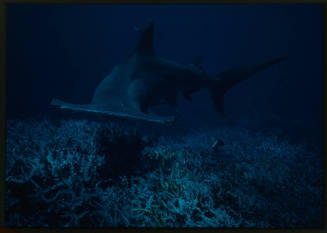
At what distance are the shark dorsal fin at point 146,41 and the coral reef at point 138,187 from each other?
5.19 ft

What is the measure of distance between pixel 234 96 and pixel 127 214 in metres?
14.4

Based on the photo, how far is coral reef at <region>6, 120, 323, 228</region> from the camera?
7.05 ft

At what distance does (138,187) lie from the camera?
7.60 ft

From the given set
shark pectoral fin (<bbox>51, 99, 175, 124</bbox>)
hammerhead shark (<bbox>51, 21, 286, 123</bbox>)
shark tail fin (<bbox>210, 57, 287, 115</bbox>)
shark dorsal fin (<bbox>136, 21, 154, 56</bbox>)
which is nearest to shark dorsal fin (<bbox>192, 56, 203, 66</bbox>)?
Result: hammerhead shark (<bbox>51, 21, 286, 123</bbox>)

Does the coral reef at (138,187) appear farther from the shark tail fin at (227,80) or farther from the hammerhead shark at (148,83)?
the shark tail fin at (227,80)

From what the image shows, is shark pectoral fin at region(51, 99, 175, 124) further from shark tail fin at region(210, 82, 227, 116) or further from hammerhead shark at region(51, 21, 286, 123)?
shark tail fin at region(210, 82, 227, 116)

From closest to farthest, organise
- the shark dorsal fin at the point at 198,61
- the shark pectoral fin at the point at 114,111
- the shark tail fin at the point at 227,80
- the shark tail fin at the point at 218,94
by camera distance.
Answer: the shark pectoral fin at the point at 114,111
the shark tail fin at the point at 227,80
the shark tail fin at the point at 218,94
the shark dorsal fin at the point at 198,61

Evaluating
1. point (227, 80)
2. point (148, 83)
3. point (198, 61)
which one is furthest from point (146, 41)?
point (227, 80)

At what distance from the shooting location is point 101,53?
15.1m

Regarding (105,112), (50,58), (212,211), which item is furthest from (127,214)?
(50,58)

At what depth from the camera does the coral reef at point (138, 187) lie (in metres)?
2.15

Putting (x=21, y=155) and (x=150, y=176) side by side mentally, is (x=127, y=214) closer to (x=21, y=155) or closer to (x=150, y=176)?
(x=150, y=176)

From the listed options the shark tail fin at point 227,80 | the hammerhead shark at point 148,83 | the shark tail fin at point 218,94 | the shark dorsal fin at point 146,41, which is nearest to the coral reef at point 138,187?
the hammerhead shark at point 148,83

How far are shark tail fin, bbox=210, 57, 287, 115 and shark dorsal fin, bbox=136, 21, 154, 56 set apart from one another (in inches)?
70.5
